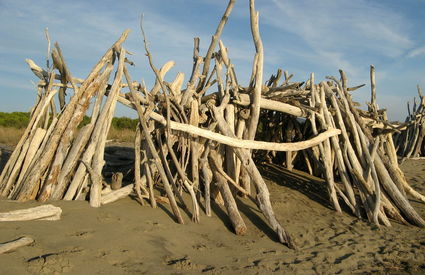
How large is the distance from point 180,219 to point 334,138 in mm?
2381

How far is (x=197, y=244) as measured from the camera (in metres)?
3.65

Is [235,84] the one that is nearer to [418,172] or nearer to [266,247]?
[266,247]

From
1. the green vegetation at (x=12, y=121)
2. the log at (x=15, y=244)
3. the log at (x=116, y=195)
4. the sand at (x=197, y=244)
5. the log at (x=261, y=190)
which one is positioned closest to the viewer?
the log at (x=15, y=244)

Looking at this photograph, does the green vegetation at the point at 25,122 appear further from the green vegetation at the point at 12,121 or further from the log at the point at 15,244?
the log at the point at 15,244

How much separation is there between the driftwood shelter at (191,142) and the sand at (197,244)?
0.18 m

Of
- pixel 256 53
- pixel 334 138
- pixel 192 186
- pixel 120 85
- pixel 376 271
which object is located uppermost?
pixel 256 53

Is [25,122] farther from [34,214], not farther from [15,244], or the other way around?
[15,244]

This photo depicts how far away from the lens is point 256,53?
473cm

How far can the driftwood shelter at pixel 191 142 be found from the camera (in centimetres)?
417

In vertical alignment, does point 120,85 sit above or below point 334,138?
above

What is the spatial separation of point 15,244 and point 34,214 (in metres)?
0.61

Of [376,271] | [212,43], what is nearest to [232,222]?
[376,271]

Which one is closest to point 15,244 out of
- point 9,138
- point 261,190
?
point 261,190

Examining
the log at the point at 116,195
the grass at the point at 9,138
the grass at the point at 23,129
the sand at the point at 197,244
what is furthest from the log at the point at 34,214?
the grass at the point at 9,138
